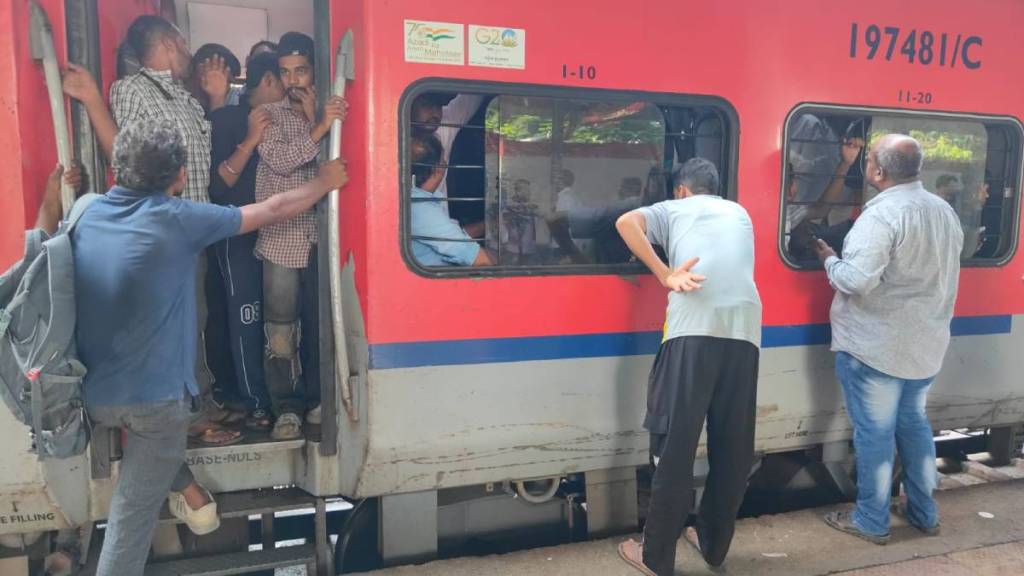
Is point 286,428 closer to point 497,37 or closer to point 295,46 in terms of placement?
point 295,46

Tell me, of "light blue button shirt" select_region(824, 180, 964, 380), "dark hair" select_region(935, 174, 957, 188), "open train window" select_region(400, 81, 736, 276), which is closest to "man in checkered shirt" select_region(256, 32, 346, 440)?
"open train window" select_region(400, 81, 736, 276)

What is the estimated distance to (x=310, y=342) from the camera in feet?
10.9

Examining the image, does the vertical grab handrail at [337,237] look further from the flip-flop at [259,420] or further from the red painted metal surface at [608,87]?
the flip-flop at [259,420]

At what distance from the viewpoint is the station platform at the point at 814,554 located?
3.06 metres

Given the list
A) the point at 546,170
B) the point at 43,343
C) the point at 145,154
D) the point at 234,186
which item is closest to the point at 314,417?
the point at 234,186

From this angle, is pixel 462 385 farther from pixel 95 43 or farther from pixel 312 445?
pixel 95 43

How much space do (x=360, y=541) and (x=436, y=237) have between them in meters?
1.38

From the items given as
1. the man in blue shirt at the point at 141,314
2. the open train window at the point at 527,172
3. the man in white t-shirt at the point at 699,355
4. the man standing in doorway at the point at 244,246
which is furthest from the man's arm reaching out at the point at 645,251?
the man standing in doorway at the point at 244,246

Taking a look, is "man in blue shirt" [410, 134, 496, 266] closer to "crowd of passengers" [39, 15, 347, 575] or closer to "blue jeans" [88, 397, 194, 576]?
"crowd of passengers" [39, 15, 347, 575]

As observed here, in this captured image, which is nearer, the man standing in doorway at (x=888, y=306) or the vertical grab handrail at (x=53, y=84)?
→ the vertical grab handrail at (x=53, y=84)

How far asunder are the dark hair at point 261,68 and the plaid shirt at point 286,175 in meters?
0.23

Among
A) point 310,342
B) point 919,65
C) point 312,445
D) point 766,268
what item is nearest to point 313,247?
point 310,342

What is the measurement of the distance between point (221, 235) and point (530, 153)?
1238 mm

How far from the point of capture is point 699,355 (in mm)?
2877
